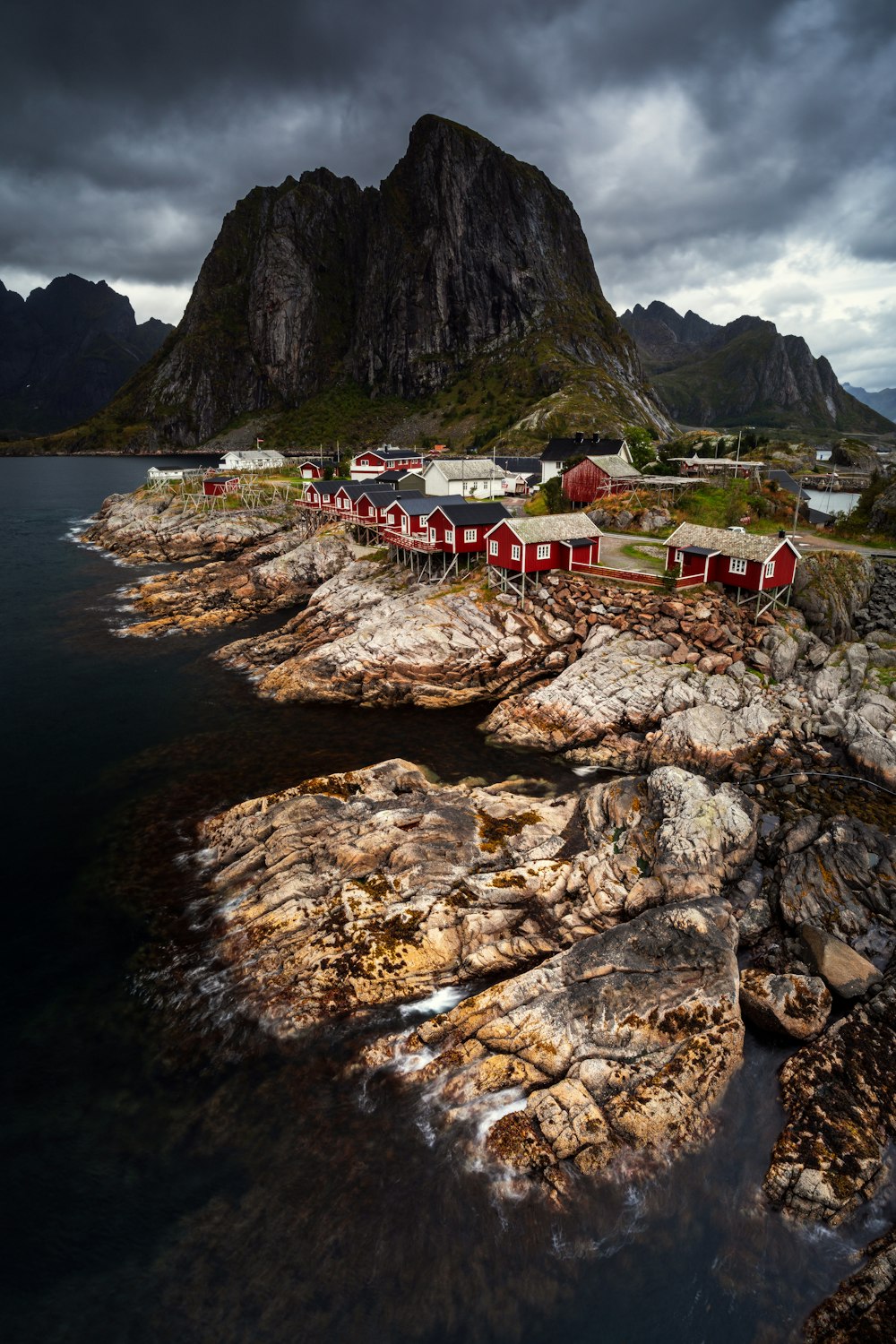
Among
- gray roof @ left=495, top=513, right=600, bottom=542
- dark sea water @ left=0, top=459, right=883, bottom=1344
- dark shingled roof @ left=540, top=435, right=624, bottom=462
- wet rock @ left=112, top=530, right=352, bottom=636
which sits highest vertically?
dark shingled roof @ left=540, top=435, right=624, bottom=462

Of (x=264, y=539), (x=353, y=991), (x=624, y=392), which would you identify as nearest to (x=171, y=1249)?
(x=353, y=991)

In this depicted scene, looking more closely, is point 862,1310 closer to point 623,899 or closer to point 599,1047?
point 599,1047

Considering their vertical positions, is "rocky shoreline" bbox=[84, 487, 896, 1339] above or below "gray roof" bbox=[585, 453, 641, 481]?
below

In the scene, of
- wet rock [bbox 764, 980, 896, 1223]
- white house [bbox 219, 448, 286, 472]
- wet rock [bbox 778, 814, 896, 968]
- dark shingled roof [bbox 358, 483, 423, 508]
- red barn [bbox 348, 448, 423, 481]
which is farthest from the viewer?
white house [bbox 219, 448, 286, 472]

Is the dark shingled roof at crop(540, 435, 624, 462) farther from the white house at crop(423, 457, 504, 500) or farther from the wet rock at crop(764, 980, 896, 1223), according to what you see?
the wet rock at crop(764, 980, 896, 1223)

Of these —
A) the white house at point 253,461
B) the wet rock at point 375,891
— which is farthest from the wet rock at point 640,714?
the white house at point 253,461

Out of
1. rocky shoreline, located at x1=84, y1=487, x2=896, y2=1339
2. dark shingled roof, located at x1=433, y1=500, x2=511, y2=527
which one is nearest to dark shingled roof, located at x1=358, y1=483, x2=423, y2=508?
dark shingled roof, located at x1=433, y1=500, x2=511, y2=527

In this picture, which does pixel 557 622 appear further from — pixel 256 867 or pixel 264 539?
pixel 264 539
